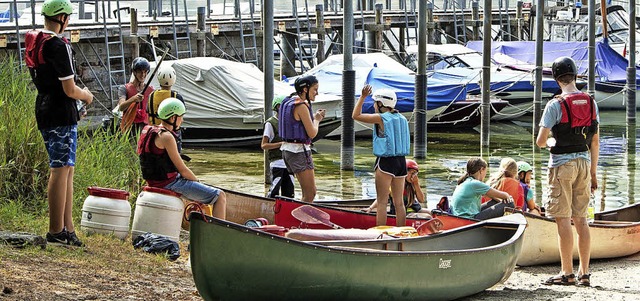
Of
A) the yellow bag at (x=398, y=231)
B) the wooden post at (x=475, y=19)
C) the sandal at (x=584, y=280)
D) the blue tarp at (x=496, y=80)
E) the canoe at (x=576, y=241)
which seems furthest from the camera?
the wooden post at (x=475, y=19)

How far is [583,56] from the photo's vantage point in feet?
113

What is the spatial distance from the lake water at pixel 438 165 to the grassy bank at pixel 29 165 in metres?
5.30

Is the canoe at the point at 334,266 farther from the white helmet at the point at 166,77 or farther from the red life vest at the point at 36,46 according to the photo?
the white helmet at the point at 166,77

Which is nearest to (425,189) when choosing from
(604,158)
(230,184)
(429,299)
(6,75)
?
(230,184)

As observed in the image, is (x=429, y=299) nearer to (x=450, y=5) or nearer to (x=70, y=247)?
(x=70, y=247)

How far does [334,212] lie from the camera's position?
12.5 m

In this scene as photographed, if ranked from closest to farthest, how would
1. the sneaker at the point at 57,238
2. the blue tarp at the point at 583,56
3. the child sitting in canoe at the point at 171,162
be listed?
1. the sneaker at the point at 57,238
2. the child sitting in canoe at the point at 171,162
3. the blue tarp at the point at 583,56

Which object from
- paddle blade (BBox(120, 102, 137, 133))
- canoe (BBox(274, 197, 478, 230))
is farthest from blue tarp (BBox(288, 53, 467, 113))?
canoe (BBox(274, 197, 478, 230))

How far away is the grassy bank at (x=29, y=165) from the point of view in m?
11.4

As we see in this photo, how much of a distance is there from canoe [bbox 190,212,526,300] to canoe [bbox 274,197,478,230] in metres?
1.33

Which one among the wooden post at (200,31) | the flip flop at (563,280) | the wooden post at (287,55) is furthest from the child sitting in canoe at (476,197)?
Result: the wooden post at (287,55)

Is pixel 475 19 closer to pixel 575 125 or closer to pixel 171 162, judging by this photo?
pixel 575 125

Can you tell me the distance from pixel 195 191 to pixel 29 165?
2098 millimetres

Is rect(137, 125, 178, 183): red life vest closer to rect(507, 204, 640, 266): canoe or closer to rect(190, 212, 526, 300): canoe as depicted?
rect(190, 212, 526, 300): canoe
